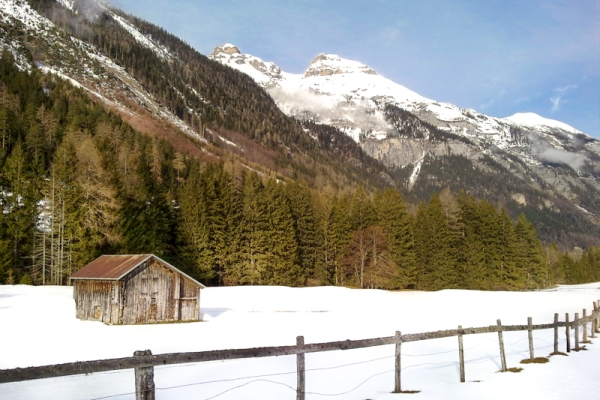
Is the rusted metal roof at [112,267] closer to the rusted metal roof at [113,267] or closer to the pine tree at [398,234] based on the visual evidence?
the rusted metal roof at [113,267]

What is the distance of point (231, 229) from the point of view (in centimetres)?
6744

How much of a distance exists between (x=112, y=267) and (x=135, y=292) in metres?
3.27

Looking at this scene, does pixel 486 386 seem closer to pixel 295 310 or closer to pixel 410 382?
pixel 410 382

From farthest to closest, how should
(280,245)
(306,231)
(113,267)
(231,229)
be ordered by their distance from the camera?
1. (306,231)
2. (280,245)
3. (231,229)
4. (113,267)

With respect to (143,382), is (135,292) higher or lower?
lower

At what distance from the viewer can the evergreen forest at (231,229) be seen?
52.1 m

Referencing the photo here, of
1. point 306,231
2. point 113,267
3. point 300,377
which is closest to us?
point 300,377

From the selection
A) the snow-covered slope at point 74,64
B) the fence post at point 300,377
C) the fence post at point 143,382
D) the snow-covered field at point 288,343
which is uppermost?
the snow-covered slope at point 74,64

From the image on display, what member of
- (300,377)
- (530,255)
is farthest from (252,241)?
(300,377)

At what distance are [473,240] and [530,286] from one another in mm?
13814

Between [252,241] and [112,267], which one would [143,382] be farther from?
[252,241]

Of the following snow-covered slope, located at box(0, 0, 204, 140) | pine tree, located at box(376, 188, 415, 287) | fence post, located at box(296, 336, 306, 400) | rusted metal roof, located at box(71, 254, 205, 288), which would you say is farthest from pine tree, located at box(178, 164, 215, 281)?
snow-covered slope, located at box(0, 0, 204, 140)

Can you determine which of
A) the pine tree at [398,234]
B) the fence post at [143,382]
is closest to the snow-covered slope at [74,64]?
the pine tree at [398,234]

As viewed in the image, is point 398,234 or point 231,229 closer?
point 231,229
